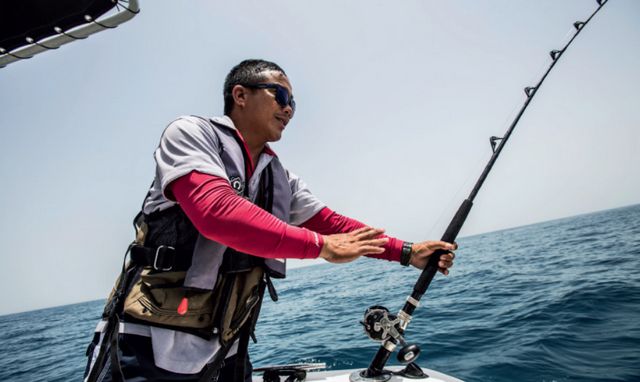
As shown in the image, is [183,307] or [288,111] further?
[288,111]

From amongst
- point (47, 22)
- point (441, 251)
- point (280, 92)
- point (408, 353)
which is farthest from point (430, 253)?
point (47, 22)

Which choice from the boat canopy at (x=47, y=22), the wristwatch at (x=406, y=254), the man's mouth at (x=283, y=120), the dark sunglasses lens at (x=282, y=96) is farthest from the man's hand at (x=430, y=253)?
the boat canopy at (x=47, y=22)

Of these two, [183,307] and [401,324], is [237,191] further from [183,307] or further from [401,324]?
[401,324]

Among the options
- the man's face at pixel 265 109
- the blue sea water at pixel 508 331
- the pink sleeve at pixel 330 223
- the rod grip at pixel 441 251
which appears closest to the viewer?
the man's face at pixel 265 109

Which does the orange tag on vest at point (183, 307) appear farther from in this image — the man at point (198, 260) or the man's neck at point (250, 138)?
the man's neck at point (250, 138)

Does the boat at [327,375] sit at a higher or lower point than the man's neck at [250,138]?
lower

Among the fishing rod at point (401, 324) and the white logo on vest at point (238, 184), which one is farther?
the fishing rod at point (401, 324)

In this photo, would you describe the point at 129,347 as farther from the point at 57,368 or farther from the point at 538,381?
the point at 57,368

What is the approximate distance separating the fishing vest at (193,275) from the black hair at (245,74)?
0.43 meters

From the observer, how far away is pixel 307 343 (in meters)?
6.86

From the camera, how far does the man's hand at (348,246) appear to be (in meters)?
1.63

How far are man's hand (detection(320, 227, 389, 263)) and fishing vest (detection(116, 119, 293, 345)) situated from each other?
1.92 ft

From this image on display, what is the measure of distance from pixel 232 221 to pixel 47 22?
2877 mm

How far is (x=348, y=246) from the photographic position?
1.68 meters
